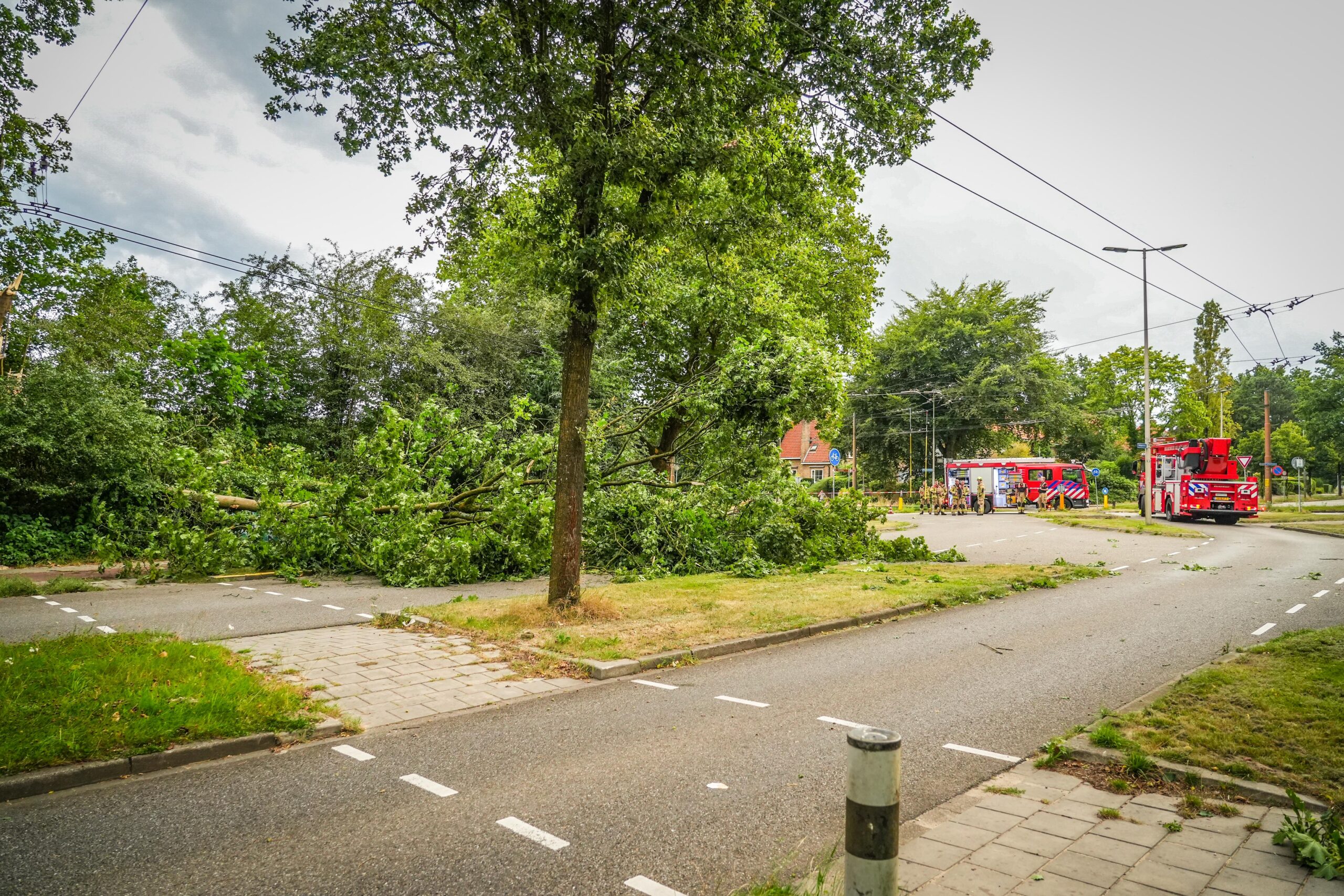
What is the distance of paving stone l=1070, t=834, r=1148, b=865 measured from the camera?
3277mm

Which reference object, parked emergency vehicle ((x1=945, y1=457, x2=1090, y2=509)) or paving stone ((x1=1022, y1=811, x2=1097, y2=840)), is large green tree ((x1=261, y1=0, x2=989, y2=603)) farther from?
parked emergency vehicle ((x1=945, y1=457, x2=1090, y2=509))

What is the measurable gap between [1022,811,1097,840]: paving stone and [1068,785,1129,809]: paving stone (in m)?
0.24

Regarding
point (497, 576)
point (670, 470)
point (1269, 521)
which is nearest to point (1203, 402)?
point (1269, 521)

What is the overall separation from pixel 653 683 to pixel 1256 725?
429cm

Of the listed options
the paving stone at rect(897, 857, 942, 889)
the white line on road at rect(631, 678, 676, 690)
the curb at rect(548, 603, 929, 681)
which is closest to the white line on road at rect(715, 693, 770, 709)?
the white line on road at rect(631, 678, 676, 690)

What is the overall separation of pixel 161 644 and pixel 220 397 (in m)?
17.1

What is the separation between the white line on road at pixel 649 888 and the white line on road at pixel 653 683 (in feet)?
10.6

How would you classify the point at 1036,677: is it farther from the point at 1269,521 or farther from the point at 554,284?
the point at 1269,521

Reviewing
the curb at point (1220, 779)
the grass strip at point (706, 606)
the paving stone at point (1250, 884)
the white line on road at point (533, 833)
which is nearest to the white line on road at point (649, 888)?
the white line on road at point (533, 833)

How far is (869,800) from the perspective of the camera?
230cm

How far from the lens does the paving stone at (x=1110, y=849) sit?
3.28 m

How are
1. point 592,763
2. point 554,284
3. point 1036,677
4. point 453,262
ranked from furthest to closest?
point 453,262
point 554,284
point 1036,677
point 592,763

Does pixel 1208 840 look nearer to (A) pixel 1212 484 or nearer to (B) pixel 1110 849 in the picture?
(B) pixel 1110 849

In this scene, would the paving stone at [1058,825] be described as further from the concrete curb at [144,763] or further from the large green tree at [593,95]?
the large green tree at [593,95]
